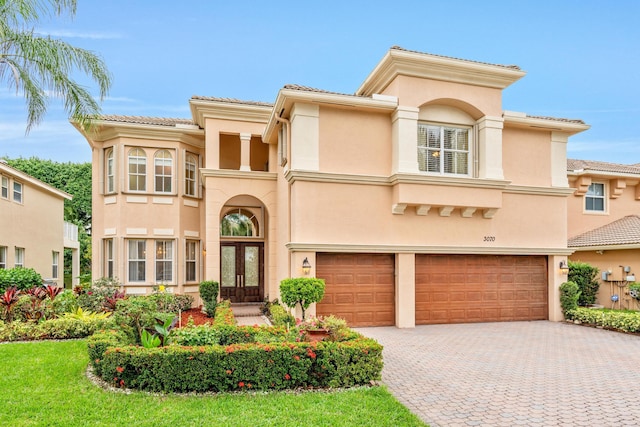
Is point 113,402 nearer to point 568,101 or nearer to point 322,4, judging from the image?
point 322,4

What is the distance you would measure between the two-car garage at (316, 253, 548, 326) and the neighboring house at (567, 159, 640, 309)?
323 cm

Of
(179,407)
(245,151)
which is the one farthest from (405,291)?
(179,407)

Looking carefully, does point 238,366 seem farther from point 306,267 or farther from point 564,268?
point 564,268

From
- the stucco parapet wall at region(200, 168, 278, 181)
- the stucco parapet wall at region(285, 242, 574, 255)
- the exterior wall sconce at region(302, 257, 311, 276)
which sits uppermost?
the stucco parapet wall at region(200, 168, 278, 181)

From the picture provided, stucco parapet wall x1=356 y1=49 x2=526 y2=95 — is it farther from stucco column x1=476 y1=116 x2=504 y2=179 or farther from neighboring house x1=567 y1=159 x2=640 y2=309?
neighboring house x1=567 y1=159 x2=640 y2=309

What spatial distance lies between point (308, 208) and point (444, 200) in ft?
13.4

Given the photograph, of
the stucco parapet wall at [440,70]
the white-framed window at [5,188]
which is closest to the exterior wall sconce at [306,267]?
the stucco parapet wall at [440,70]

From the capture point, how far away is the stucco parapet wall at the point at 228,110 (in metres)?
14.9

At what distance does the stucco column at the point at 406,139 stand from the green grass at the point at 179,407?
7275mm

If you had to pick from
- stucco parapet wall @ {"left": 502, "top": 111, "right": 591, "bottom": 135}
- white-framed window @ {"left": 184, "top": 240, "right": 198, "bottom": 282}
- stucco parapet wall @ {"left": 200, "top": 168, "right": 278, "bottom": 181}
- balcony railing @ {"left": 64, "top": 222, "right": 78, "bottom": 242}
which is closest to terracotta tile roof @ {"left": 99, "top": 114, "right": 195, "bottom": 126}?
stucco parapet wall @ {"left": 200, "top": 168, "right": 278, "bottom": 181}

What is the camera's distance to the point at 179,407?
18.7ft

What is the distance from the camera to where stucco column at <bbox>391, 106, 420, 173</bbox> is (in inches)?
482

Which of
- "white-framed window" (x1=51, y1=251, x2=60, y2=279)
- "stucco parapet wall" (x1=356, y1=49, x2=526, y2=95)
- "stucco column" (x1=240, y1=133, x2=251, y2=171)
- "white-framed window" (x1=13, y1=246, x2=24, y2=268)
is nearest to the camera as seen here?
"stucco parapet wall" (x1=356, y1=49, x2=526, y2=95)

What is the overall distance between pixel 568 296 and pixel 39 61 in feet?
52.8
